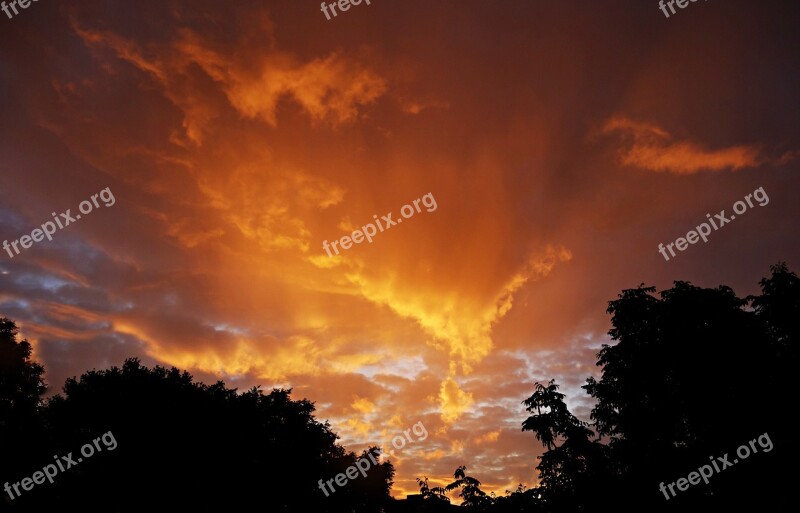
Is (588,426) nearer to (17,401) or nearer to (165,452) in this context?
(165,452)

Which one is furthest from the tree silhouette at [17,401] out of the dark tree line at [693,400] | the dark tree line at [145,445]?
the dark tree line at [693,400]

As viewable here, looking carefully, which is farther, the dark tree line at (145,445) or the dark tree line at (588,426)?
the dark tree line at (145,445)

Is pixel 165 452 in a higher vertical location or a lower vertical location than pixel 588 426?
higher

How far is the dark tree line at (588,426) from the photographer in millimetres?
22953

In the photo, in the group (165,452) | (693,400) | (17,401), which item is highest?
(17,401)

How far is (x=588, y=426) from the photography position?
35719 mm

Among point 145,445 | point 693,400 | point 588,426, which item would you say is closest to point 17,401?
point 145,445

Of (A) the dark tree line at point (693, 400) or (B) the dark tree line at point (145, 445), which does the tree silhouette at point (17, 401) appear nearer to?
(B) the dark tree line at point (145, 445)

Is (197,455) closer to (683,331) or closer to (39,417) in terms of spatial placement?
(39,417)

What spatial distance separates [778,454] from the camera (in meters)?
21.2

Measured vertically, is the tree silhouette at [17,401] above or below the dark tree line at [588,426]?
above

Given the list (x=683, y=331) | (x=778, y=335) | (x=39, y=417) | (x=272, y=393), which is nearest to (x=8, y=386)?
(x=39, y=417)

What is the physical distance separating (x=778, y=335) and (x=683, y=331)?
6230 mm

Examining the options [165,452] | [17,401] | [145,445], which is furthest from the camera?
[17,401]
